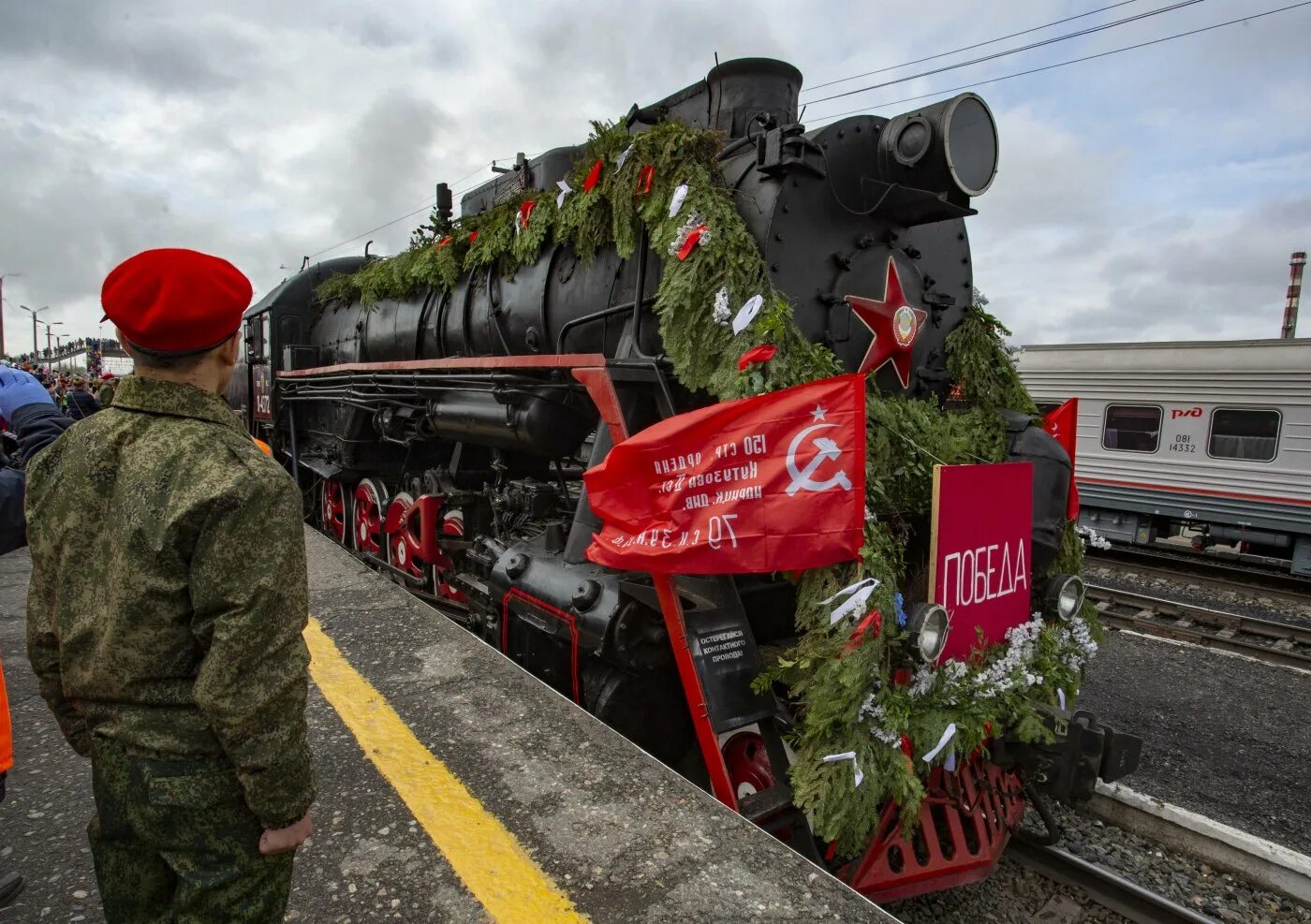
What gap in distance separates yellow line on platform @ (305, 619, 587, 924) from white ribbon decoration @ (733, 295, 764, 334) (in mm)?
1936

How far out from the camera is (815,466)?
106 inches

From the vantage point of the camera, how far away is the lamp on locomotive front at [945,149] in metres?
3.27

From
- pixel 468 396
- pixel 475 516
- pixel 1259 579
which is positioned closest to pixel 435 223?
pixel 468 396

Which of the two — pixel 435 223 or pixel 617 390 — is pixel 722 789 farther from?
pixel 435 223

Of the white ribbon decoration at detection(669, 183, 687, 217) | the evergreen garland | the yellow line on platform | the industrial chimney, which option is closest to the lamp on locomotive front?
the evergreen garland

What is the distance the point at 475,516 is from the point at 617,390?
2539 mm

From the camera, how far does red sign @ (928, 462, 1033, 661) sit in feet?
9.30

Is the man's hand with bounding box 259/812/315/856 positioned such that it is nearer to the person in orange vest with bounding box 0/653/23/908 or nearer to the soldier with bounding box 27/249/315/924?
the soldier with bounding box 27/249/315/924

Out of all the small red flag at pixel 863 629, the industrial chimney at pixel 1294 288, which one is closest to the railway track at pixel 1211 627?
the small red flag at pixel 863 629

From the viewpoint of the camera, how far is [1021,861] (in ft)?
11.7

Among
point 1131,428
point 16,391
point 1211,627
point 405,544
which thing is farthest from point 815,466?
point 1131,428

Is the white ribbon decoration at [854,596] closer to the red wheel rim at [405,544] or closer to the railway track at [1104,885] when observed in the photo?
the railway track at [1104,885]

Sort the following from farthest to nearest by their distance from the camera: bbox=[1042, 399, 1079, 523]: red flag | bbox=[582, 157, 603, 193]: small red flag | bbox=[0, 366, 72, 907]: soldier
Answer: bbox=[1042, 399, 1079, 523]: red flag < bbox=[582, 157, 603, 193]: small red flag < bbox=[0, 366, 72, 907]: soldier

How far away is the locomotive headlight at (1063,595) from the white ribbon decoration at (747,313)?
6.31 feet
